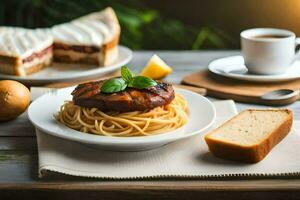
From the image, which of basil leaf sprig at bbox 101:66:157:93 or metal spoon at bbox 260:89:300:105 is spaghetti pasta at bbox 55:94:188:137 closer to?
basil leaf sprig at bbox 101:66:157:93

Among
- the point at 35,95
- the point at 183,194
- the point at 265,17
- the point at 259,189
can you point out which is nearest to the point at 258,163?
the point at 259,189

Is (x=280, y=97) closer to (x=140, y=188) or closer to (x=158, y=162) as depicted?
(x=158, y=162)

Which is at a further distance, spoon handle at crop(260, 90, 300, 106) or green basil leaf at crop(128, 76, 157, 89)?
spoon handle at crop(260, 90, 300, 106)

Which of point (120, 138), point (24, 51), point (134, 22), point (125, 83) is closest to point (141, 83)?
point (125, 83)

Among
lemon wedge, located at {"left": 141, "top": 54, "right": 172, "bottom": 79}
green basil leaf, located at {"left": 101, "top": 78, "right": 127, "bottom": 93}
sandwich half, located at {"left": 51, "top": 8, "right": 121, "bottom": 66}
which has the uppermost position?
green basil leaf, located at {"left": 101, "top": 78, "right": 127, "bottom": 93}

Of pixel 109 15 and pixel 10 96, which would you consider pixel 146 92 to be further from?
pixel 109 15

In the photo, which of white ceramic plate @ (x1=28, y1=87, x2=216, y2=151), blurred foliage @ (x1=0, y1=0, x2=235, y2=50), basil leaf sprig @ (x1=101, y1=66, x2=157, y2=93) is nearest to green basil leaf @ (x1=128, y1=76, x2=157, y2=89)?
basil leaf sprig @ (x1=101, y1=66, x2=157, y2=93)
